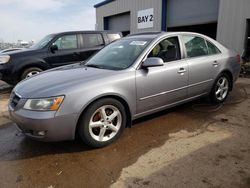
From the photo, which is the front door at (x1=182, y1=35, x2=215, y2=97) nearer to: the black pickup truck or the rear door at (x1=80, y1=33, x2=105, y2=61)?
the rear door at (x1=80, y1=33, x2=105, y2=61)

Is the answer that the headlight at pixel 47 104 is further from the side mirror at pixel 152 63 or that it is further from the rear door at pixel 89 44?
the rear door at pixel 89 44

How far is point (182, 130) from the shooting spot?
3.74 metres

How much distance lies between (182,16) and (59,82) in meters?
11.5

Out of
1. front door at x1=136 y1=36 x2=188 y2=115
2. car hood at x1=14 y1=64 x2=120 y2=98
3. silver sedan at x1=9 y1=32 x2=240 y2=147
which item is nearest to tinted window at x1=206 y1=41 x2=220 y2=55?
silver sedan at x1=9 y1=32 x2=240 y2=147

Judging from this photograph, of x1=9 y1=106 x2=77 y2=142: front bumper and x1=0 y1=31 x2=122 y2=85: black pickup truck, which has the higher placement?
x1=0 y1=31 x2=122 y2=85: black pickup truck

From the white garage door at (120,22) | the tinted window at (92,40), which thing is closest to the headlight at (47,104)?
the tinted window at (92,40)

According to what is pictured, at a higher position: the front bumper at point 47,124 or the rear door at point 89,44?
the rear door at point 89,44

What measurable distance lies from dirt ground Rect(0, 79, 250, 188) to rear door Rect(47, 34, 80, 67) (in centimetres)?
343

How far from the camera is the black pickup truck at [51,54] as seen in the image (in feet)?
21.7

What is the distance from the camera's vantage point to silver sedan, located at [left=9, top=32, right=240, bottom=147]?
286cm

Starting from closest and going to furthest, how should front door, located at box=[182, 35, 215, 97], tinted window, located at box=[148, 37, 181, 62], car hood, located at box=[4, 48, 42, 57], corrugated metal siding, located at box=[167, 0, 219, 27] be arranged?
tinted window, located at box=[148, 37, 181, 62] → front door, located at box=[182, 35, 215, 97] → car hood, located at box=[4, 48, 42, 57] → corrugated metal siding, located at box=[167, 0, 219, 27]

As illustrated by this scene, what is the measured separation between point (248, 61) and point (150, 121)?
7.09m

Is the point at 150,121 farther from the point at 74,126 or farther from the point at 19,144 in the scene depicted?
the point at 19,144

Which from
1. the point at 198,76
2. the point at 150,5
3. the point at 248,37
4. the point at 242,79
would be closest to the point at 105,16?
the point at 150,5
